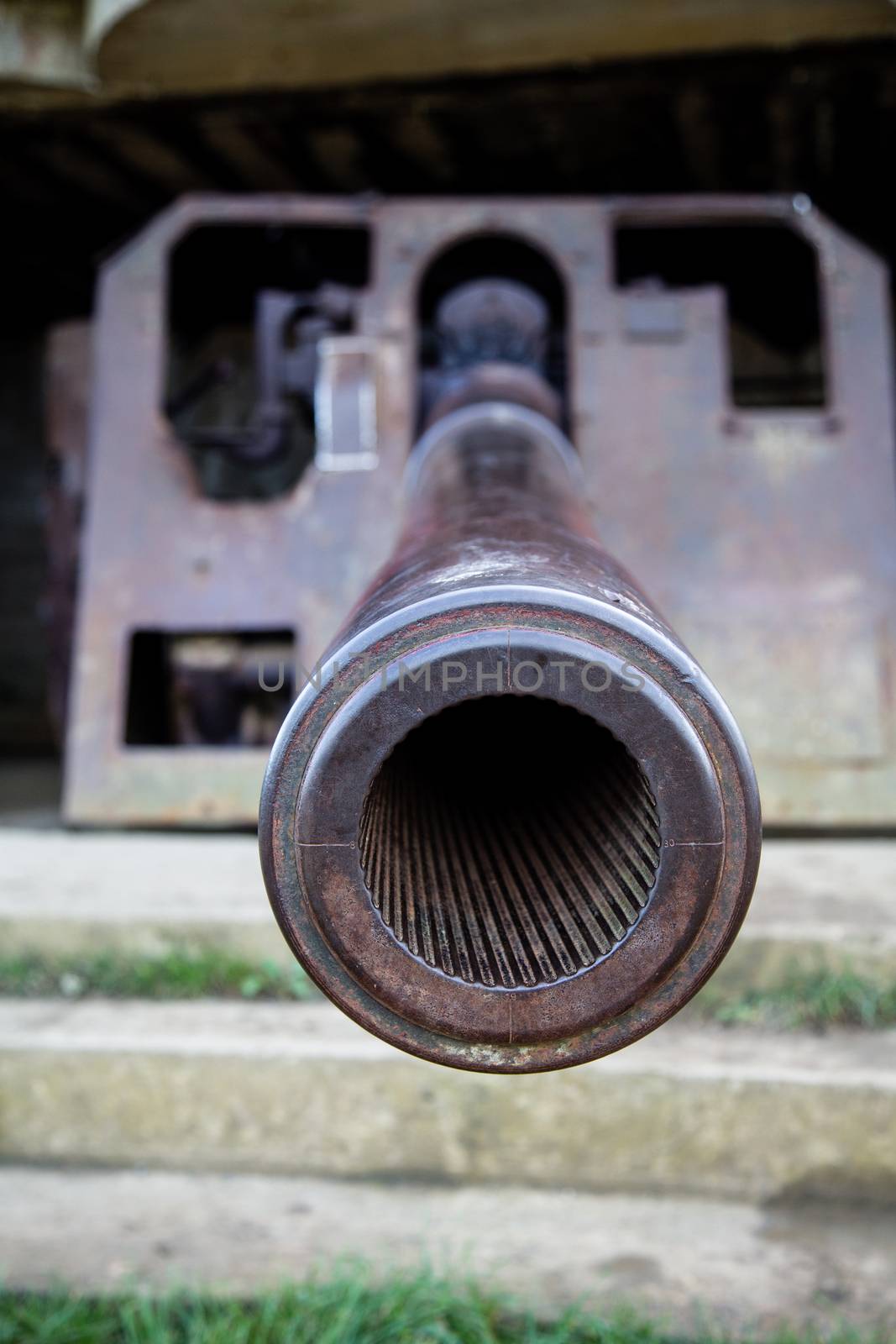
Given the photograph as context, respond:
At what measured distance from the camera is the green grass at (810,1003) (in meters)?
1.88

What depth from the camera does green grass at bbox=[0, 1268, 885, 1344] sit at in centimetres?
145

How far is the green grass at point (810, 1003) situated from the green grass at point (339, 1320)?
0.50 m

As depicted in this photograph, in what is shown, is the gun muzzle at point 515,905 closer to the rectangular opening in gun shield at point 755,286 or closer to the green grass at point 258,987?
the green grass at point 258,987

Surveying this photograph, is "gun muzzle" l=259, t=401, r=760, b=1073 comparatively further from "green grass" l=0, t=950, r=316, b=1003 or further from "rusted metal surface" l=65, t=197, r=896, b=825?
"rusted metal surface" l=65, t=197, r=896, b=825

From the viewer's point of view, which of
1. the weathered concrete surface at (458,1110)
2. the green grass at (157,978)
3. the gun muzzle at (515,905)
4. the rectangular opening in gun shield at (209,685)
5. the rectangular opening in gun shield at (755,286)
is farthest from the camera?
the rectangular opening in gun shield at (755,286)

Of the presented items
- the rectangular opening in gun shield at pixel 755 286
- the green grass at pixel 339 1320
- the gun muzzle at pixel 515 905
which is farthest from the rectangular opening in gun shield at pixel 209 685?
the gun muzzle at pixel 515 905

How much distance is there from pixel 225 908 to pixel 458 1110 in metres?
0.59

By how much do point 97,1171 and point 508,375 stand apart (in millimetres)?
1725

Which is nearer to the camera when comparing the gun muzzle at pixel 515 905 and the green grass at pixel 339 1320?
the gun muzzle at pixel 515 905

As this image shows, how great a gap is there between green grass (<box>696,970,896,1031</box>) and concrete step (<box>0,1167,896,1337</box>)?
11.5 inches

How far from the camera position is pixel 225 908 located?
2.08 metres

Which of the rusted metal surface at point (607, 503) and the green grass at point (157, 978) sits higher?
the rusted metal surface at point (607, 503)

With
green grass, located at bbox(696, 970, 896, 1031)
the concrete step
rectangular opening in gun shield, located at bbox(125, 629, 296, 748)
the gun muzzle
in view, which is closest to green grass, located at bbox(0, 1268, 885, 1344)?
the concrete step

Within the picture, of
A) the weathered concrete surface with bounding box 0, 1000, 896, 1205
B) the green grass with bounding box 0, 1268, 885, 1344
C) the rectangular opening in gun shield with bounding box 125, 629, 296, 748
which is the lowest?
the green grass with bounding box 0, 1268, 885, 1344
